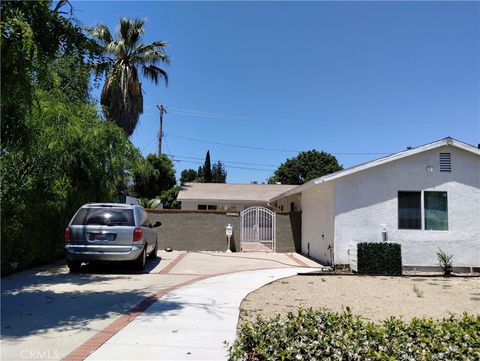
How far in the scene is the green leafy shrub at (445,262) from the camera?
43.3 ft

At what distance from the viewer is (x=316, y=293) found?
966 cm

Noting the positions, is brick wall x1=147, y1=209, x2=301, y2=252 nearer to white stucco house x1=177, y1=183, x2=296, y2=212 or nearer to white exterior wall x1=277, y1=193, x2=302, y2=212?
white exterior wall x1=277, y1=193, x2=302, y2=212

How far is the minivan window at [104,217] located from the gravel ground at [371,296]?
4.00m

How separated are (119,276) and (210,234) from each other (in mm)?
8560

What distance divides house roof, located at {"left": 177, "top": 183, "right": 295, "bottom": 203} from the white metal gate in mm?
14283

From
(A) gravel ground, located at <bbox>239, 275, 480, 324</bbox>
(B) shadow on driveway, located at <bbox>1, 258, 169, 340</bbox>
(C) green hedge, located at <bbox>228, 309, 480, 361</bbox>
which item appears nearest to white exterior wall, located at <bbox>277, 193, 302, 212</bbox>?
(A) gravel ground, located at <bbox>239, 275, 480, 324</bbox>

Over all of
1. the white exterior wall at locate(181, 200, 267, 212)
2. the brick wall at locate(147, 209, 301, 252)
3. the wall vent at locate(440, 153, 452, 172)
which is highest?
the wall vent at locate(440, 153, 452, 172)

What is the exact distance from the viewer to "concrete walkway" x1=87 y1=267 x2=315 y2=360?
5.08m

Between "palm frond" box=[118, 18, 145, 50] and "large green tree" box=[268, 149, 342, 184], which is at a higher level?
"palm frond" box=[118, 18, 145, 50]

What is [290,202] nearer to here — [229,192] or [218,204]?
[218,204]

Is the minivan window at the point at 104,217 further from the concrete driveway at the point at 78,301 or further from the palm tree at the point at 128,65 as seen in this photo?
the palm tree at the point at 128,65

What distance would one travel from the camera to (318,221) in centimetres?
1672

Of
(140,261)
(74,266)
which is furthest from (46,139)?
(140,261)

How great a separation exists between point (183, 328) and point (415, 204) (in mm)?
10441
